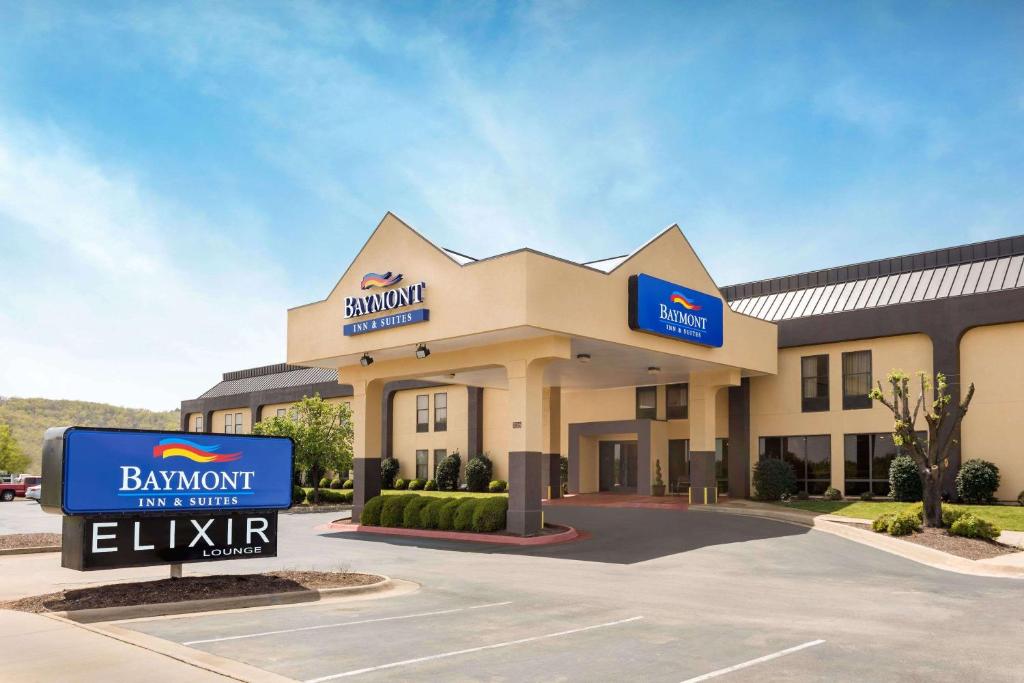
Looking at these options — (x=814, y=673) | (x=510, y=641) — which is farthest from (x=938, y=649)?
(x=510, y=641)

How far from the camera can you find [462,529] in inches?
1092

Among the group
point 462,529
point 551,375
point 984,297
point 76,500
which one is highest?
point 984,297

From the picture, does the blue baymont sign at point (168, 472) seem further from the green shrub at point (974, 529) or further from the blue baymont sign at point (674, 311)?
the green shrub at point (974, 529)

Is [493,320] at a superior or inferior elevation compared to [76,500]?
superior

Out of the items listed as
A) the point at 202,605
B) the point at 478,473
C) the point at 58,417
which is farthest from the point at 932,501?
the point at 58,417

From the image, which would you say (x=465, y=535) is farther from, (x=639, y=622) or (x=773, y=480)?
(x=773, y=480)

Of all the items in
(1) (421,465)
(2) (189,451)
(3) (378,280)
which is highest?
(3) (378,280)

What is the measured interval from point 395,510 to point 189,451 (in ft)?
51.8

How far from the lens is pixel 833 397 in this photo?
3681 centimetres

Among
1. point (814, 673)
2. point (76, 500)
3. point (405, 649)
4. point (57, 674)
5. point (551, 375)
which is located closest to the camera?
point (57, 674)

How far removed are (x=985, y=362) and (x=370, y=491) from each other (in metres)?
22.9

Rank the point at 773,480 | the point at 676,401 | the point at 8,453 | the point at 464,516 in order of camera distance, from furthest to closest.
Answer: the point at 8,453, the point at 676,401, the point at 773,480, the point at 464,516

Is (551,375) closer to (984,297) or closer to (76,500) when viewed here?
(984,297)

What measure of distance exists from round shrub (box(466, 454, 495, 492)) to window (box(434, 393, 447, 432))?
484 cm
